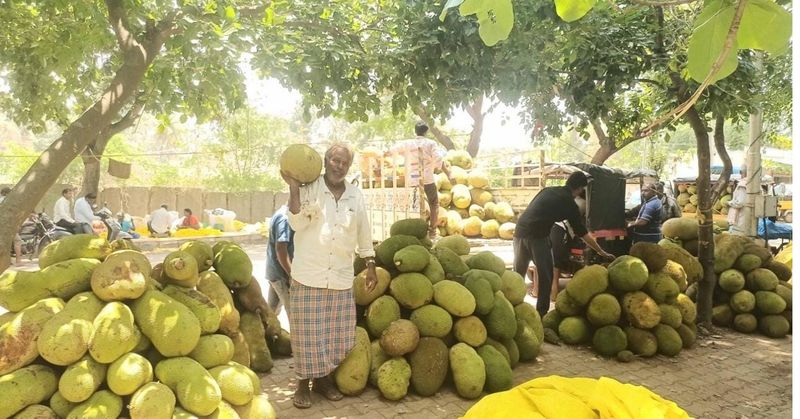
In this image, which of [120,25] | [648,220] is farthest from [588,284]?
[120,25]

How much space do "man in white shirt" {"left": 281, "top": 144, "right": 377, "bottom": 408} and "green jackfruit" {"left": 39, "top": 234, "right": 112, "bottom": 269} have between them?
125 centimetres

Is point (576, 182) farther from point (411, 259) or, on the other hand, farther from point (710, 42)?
point (710, 42)

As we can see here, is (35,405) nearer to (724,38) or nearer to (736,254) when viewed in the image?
(724,38)

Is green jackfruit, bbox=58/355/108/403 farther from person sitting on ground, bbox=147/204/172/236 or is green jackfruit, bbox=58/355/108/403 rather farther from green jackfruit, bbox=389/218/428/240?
person sitting on ground, bbox=147/204/172/236

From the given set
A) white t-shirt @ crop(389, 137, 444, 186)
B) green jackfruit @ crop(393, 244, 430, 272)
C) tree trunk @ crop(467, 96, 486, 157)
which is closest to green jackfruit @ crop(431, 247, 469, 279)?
green jackfruit @ crop(393, 244, 430, 272)

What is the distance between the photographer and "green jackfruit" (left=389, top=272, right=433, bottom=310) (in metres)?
4.04

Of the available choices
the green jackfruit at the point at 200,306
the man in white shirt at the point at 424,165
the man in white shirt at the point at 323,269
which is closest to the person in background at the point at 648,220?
the man in white shirt at the point at 424,165

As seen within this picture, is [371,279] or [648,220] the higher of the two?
[648,220]

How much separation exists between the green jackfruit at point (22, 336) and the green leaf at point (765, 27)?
331 centimetres

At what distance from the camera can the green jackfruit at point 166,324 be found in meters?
2.86

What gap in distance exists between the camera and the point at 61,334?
8.66 feet

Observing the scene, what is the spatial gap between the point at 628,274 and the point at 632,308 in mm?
327

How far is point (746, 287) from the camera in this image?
228 inches

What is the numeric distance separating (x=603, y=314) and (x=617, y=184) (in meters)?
3.10
